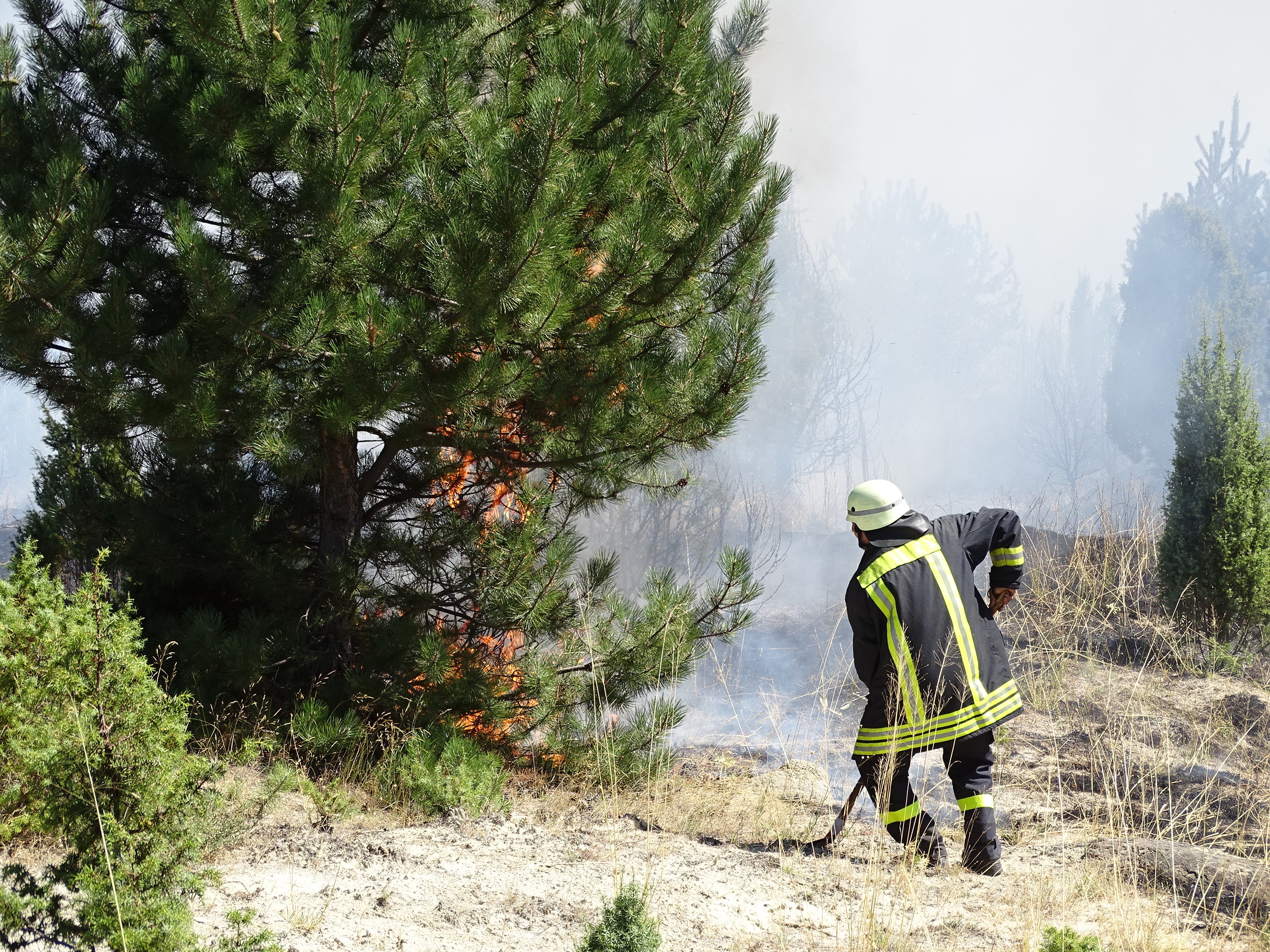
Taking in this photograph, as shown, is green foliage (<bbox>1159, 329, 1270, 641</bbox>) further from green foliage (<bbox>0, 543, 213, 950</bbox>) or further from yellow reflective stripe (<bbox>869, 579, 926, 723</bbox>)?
green foliage (<bbox>0, 543, 213, 950</bbox>)

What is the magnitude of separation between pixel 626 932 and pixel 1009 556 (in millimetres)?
2643

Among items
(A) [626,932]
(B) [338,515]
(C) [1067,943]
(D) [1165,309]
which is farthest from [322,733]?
(D) [1165,309]

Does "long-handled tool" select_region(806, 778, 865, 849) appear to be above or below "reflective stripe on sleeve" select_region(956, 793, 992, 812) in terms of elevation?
below

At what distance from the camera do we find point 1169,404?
2756cm

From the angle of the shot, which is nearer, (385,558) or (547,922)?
(547,922)

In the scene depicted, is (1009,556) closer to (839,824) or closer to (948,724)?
(948,724)

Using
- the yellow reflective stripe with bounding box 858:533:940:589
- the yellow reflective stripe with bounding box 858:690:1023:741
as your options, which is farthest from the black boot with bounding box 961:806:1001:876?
the yellow reflective stripe with bounding box 858:533:940:589

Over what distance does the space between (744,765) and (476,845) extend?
3416 millimetres

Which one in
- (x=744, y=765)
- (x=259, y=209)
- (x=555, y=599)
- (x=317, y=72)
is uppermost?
(x=317, y=72)

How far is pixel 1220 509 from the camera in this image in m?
8.89

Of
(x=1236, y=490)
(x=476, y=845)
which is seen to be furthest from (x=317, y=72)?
(x=1236, y=490)

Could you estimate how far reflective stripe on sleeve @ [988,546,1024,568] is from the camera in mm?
4160

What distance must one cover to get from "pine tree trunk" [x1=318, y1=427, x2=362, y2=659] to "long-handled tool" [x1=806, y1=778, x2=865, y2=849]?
2.67 meters

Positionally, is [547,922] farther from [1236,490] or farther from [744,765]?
[1236,490]
